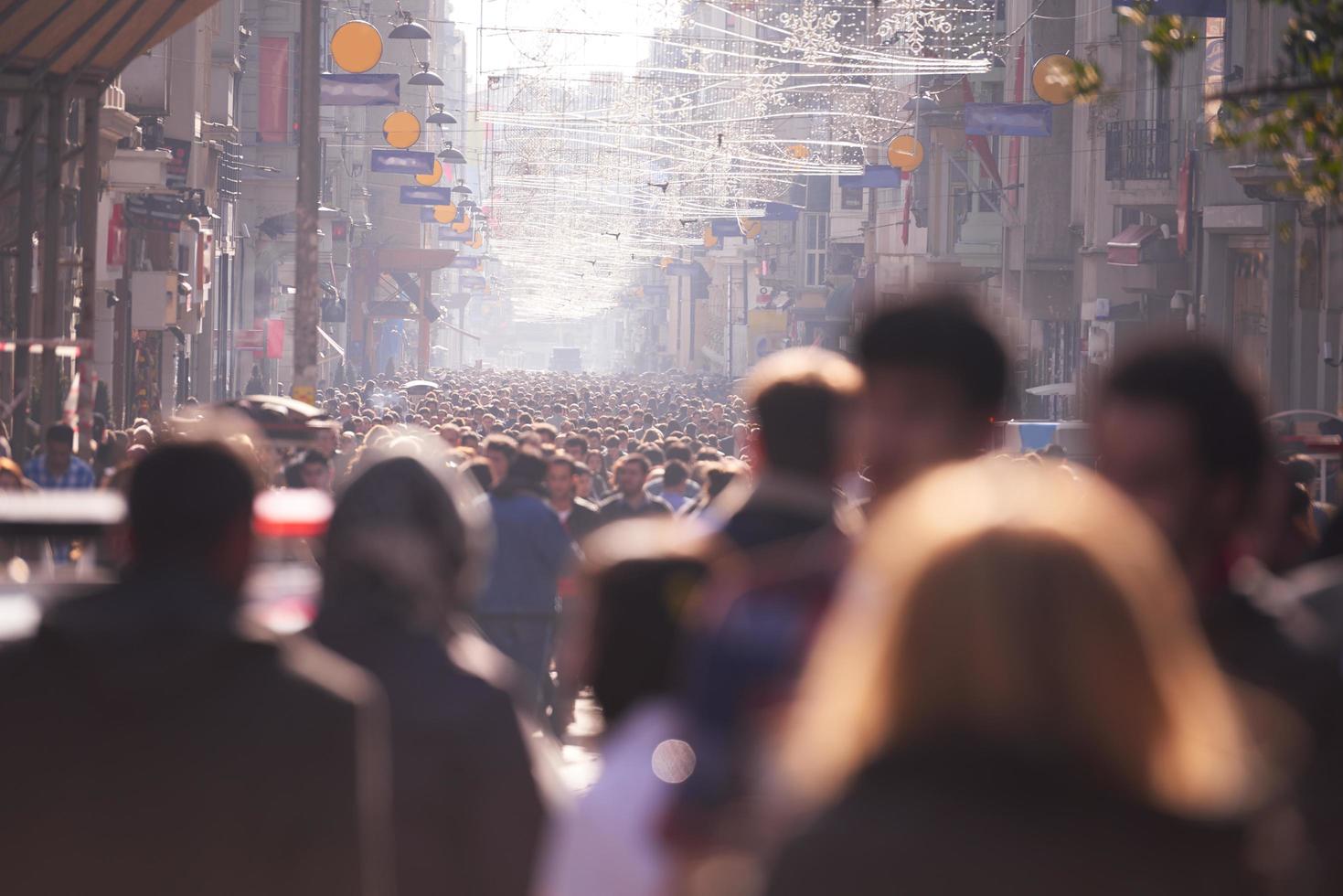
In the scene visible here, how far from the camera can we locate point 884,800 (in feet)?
7.63

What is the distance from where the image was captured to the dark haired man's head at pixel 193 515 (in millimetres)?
3666

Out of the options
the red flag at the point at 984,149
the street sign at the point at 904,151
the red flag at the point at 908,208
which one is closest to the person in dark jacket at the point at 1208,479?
the street sign at the point at 904,151

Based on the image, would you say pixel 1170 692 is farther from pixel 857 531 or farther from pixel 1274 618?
pixel 857 531

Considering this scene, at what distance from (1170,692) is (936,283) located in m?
1.85

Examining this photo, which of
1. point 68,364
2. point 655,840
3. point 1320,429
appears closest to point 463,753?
point 655,840

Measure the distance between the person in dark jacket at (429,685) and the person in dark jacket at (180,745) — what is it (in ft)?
1.53

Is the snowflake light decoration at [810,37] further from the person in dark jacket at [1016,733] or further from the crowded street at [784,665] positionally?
the person in dark jacket at [1016,733]

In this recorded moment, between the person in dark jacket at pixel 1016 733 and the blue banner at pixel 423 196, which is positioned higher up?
the blue banner at pixel 423 196

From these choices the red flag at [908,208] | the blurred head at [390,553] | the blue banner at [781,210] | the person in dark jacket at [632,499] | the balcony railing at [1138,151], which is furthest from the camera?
the blue banner at [781,210]

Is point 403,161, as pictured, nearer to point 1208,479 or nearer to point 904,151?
point 904,151

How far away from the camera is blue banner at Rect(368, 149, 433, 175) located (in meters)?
39.9

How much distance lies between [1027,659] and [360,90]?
31635 millimetres

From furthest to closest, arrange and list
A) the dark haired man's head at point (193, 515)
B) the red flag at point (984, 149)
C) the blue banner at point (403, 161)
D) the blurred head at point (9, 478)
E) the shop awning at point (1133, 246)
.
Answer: the red flag at point (984, 149)
the shop awning at point (1133, 246)
the blue banner at point (403, 161)
the blurred head at point (9, 478)
the dark haired man's head at point (193, 515)

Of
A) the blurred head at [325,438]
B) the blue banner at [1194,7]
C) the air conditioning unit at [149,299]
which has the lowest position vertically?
the blurred head at [325,438]
